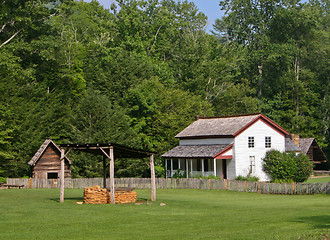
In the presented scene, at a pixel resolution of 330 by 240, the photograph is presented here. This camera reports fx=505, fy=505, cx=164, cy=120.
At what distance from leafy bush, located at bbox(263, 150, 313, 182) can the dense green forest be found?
13.4 meters

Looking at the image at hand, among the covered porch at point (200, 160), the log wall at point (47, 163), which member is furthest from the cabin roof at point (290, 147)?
the log wall at point (47, 163)

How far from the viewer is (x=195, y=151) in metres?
58.1

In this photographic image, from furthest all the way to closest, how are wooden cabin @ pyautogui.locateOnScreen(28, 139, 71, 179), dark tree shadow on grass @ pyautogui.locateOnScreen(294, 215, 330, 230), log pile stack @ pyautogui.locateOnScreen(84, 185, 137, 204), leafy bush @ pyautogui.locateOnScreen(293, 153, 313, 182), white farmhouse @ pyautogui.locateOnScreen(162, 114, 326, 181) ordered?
white farmhouse @ pyautogui.locateOnScreen(162, 114, 326, 181) < leafy bush @ pyautogui.locateOnScreen(293, 153, 313, 182) < wooden cabin @ pyautogui.locateOnScreen(28, 139, 71, 179) < log pile stack @ pyautogui.locateOnScreen(84, 185, 137, 204) < dark tree shadow on grass @ pyautogui.locateOnScreen(294, 215, 330, 230)

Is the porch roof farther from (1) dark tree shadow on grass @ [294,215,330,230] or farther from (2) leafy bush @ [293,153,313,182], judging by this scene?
(1) dark tree shadow on grass @ [294,215,330,230]

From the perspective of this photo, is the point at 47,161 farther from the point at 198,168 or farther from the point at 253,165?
the point at 253,165

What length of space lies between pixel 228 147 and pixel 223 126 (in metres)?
4.22

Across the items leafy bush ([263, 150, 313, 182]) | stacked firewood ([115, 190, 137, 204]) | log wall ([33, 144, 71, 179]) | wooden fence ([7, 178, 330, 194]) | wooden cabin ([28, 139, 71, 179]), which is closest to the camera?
stacked firewood ([115, 190, 137, 204])

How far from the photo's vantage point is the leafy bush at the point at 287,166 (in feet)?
175

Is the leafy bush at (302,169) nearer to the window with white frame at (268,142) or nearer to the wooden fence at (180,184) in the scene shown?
the window with white frame at (268,142)

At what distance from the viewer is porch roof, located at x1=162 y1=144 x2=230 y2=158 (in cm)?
5584

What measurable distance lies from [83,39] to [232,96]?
87.9ft

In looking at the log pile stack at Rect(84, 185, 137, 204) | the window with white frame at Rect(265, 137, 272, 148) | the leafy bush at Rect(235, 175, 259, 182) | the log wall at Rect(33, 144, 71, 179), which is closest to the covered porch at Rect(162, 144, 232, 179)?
the leafy bush at Rect(235, 175, 259, 182)

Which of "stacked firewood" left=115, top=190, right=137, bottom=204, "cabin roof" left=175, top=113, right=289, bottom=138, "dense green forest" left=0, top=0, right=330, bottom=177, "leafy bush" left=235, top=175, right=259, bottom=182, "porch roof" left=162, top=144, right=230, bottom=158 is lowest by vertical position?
"stacked firewood" left=115, top=190, right=137, bottom=204

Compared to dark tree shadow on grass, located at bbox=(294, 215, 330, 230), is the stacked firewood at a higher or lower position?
higher
